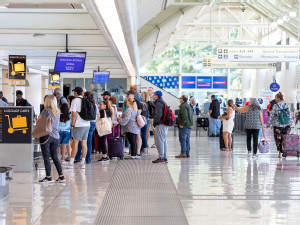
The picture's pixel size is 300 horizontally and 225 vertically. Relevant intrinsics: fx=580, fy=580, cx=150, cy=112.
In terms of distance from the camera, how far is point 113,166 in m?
11.0

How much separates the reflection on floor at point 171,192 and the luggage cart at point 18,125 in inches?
30.0

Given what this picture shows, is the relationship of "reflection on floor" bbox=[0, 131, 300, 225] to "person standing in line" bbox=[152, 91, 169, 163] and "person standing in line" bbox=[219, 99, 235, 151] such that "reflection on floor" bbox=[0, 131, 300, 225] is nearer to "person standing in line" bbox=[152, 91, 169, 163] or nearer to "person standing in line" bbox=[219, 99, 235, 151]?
"person standing in line" bbox=[152, 91, 169, 163]

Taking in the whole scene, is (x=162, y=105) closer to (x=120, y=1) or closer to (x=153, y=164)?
(x=153, y=164)

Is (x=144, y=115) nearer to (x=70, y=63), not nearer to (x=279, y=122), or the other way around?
(x=279, y=122)

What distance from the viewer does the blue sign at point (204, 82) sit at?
143ft

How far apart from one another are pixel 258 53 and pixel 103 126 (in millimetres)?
11828

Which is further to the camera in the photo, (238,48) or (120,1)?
(238,48)

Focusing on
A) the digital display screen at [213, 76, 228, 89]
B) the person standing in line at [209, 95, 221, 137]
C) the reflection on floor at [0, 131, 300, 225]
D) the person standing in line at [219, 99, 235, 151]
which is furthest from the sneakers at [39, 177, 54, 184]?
the digital display screen at [213, 76, 228, 89]

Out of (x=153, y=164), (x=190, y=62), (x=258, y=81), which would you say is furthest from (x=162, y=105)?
(x=190, y=62)

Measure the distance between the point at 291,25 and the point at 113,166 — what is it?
1961cm

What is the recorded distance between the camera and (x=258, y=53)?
72.0 ft

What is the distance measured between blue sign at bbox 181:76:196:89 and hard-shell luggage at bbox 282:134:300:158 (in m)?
32.5

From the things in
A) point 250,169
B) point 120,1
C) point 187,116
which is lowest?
point 250,169

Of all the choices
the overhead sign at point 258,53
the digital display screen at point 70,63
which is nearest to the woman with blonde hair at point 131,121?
the digital display screen at point 70,63
